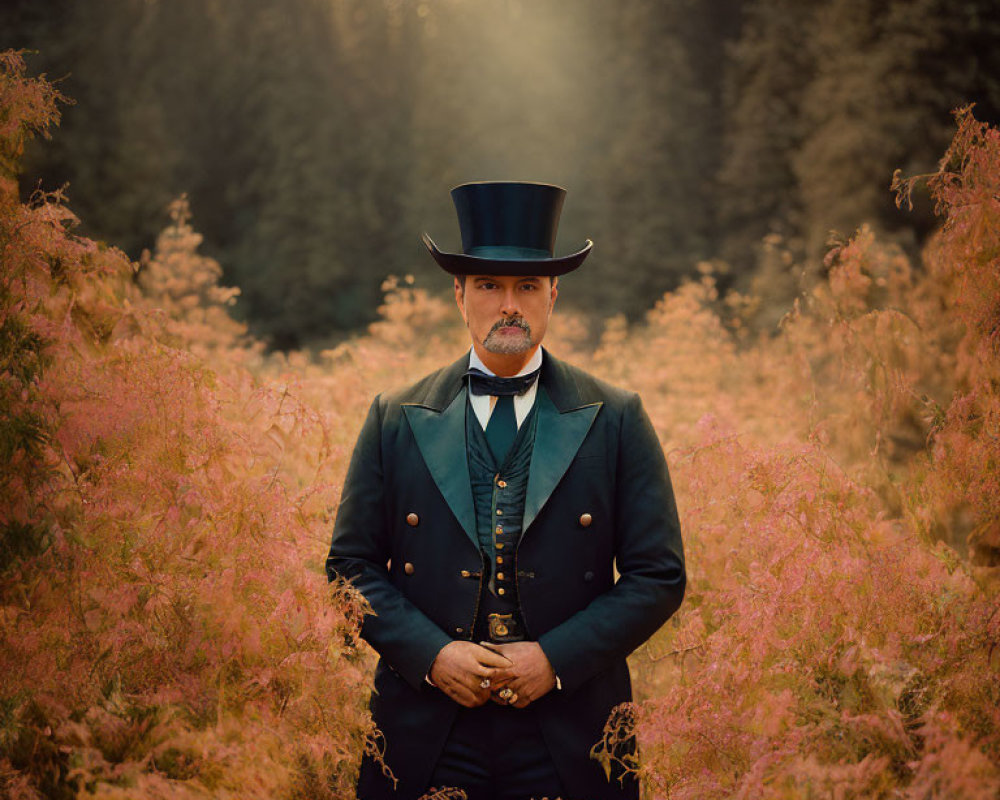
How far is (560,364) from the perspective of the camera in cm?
239

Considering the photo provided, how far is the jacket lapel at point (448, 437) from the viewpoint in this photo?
7.07 feet

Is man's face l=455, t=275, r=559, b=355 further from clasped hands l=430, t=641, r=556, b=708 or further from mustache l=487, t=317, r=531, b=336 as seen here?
clasped hands l=430, t=641, r=556, b=708

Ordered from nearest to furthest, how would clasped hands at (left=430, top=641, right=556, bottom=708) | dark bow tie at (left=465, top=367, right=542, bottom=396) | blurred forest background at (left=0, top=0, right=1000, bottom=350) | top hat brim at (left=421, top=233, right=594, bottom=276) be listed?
clasped hands at (left=430, top=641, right=556, bottom=708) → top hat brim at (left=421, top=233, right=594, bottom=276) → dark bow tie at (left=465, top=367, right=542, bottom=396) → blurred forest background at (left=0, top=0, right=1000, bottom=350)

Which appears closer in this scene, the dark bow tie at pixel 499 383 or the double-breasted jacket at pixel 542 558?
the double-breasted jacket at pixel 542 558

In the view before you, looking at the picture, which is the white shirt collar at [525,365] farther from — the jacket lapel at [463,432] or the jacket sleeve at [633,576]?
the jacket sleeve at [633,576]

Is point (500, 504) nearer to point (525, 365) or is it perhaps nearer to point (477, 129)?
point (525, 365)

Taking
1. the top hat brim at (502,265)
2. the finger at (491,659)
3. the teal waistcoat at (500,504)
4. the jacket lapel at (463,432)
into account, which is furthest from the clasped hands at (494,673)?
the top hat brim at (502,265)

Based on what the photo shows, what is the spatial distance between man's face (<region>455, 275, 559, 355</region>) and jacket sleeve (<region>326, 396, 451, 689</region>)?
418 millimetres

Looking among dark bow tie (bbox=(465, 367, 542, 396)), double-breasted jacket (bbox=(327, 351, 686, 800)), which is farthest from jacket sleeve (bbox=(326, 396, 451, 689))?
dark bow tie (bbox=(465, 367, 542, 396))

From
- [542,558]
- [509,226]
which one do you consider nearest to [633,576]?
[542,558]

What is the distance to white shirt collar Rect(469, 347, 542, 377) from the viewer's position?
2.31 metres

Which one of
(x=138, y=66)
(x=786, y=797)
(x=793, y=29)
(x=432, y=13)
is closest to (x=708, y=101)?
(x=793, y=29)

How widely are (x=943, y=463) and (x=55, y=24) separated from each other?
17496 mm

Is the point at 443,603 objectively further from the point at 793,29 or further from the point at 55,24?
the point at 55,24
